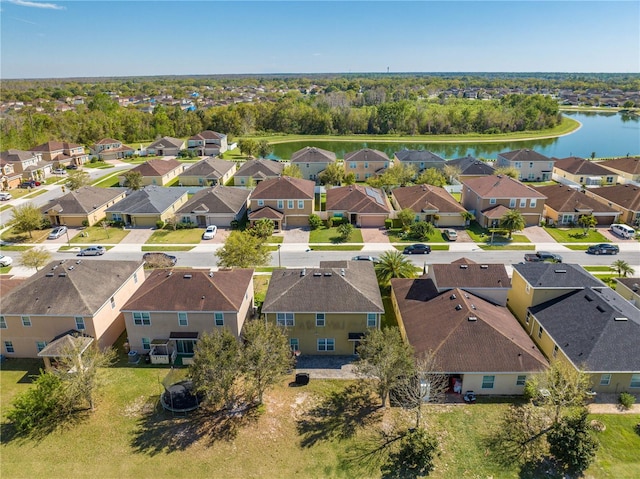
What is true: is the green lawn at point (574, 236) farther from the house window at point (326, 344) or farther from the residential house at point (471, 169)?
the house window at point (326, 344)

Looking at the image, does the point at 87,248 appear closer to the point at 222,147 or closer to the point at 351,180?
the point at 351,180

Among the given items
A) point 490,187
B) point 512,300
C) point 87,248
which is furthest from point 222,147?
point 512,300

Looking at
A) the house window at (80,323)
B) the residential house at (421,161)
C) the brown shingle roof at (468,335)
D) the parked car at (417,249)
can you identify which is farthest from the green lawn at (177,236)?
the residential house at (421,161)

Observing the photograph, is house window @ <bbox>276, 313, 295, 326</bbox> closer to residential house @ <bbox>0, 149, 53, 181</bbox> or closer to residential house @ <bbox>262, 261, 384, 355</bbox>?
residential house @ <bbox>262, 261, 384, 355</bbox>

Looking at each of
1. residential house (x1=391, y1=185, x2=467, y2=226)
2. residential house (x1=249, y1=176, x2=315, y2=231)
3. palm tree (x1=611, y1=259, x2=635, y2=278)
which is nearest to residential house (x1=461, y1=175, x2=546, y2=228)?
residential house (x1=391, y1=185, x2=467, y2=226)

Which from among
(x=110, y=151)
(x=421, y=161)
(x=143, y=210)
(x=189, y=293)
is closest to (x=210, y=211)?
(x=143, y=210)

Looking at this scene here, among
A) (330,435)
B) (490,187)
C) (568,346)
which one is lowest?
(330,435)
